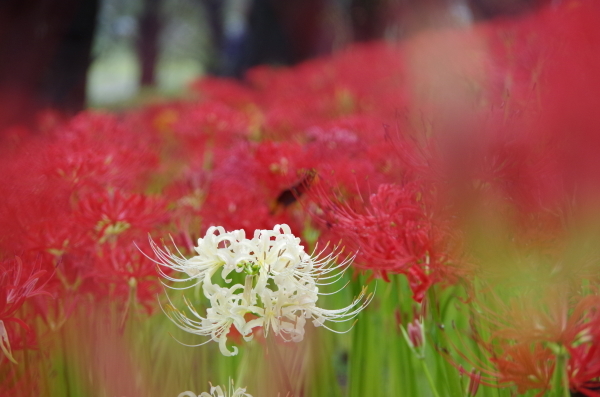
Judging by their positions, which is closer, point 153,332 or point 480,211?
point 480,211

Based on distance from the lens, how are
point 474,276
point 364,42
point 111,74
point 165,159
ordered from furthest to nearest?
A: point 364,42 < point 111,74 < point 165,159 < point 474,276

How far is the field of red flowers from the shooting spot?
1.30ft

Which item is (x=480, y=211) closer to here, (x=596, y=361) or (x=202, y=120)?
(x=596, y=361)

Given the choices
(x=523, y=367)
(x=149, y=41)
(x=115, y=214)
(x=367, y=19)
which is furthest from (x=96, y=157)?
(x=367, y=19)

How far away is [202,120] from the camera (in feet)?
3.79

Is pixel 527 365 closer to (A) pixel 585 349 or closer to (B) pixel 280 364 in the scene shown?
(A) pixel 585 349

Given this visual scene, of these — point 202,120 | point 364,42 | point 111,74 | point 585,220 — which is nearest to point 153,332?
point 585,220

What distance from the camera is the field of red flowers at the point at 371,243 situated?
1.30 feet

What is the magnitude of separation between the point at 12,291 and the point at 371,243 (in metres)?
0.32

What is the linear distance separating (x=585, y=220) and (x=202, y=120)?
91cm

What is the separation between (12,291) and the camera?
1.52 feet

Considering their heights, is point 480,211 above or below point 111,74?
below

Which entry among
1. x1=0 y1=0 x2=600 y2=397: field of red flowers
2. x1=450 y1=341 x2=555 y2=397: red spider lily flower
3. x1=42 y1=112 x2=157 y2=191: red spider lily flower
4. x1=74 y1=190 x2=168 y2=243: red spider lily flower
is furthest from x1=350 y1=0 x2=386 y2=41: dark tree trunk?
x1=450 y1=341 x2=555 y2=397: red spider lily flower

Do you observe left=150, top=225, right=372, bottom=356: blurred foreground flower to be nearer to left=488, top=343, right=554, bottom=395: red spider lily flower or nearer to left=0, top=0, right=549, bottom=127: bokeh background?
left=488, top=343, right=554, bottom=395: red spider lily flower
